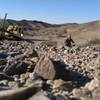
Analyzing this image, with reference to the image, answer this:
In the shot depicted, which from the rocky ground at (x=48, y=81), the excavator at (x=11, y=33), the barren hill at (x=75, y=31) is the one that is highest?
the rocky ground at (x=48, y=81)

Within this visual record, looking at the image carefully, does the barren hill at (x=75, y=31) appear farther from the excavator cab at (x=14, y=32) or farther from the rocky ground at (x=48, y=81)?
the rocky ground at (x=48, y=81)

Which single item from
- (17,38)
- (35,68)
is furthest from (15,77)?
(17,38)

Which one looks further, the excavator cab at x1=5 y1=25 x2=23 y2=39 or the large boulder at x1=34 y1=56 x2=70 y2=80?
the excavator cab at x1=5 y1=25 x2=23 y2=39

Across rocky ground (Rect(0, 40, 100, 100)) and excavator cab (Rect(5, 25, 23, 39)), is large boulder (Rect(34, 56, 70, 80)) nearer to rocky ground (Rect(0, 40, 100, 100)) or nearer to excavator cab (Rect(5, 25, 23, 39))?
rocky ground (Rect(0, 40, 100, 100))

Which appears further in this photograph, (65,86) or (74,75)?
(74,75)

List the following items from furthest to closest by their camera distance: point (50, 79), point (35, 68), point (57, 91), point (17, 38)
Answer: point (17, 38) → point (35, 68) → point (50, 79) → point (57, 91)

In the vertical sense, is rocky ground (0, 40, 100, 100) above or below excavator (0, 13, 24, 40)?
above

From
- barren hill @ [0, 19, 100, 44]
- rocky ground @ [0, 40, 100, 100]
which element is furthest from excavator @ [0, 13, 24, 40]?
rocky ground @ [0, 40, 100, 100]

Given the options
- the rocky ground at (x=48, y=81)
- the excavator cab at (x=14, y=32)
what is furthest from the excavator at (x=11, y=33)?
the rocky ground at (x=48, y=81)

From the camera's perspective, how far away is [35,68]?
39.8ft

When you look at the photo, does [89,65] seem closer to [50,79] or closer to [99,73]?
[99,73]

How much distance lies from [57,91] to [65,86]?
46 cm

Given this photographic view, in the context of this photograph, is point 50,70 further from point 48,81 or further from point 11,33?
point 11,33

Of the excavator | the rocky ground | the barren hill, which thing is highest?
the rocky ground
